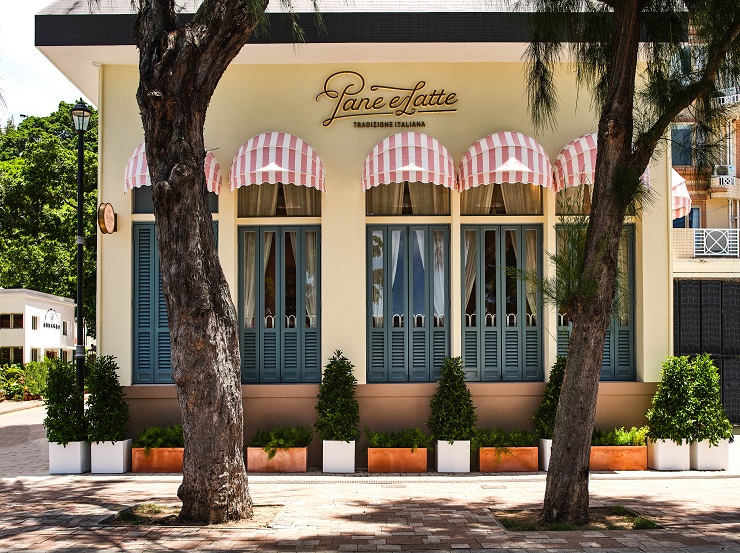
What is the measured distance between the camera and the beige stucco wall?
12539mm

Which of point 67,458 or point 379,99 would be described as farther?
point 379,99

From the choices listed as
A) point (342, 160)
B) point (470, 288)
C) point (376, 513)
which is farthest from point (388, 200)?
point (376, 513)

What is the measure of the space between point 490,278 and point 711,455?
417 centimetres

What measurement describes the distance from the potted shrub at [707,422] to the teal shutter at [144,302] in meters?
8.19

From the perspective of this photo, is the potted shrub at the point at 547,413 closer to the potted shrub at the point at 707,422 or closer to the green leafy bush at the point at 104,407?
the potted shrub at the point at 707,422

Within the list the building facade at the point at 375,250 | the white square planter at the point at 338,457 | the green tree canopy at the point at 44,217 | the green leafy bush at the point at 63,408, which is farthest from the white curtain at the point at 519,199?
the green tree canopy at the point at 44,217

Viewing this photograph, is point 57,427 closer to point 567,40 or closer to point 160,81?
point 160,81

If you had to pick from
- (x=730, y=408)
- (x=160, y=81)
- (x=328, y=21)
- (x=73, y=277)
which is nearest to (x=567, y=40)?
(x=328, y=21)

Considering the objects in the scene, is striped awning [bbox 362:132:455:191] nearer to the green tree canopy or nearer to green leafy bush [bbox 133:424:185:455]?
green leafy bush [bbox 133:424:185:455]

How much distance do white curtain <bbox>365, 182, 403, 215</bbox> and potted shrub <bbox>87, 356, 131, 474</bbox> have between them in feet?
15.8

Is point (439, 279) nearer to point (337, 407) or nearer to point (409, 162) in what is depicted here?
point (409, 162)

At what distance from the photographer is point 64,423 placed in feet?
38.5

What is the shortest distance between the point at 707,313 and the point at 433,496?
9.44m

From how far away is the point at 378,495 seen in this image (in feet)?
33.5
